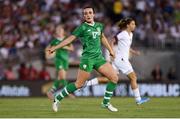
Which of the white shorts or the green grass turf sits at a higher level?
the white shorts

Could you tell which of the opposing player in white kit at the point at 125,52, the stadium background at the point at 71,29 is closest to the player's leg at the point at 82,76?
the opposing player in white kit at the point at 125,52

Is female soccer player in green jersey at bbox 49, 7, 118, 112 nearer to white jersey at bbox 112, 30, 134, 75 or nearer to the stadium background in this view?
white jersey at bbox 112, 30, 134, 75

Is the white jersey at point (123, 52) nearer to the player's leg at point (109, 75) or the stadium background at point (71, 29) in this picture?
the player's leg at point (109, 75)

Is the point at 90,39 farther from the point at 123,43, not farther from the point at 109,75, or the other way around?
the point at 123,43

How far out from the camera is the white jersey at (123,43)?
65.2 feet

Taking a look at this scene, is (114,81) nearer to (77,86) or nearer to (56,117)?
(77,86)

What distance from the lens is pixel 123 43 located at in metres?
19.9

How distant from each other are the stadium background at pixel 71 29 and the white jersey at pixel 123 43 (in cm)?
1042

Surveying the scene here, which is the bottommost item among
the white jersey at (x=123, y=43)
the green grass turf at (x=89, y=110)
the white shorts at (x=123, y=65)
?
the green grass turf at (x=89, y=110)

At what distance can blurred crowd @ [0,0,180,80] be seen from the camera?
3262 cm

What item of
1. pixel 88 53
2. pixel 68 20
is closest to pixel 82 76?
pixel 88 53

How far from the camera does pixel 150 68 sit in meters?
33.3

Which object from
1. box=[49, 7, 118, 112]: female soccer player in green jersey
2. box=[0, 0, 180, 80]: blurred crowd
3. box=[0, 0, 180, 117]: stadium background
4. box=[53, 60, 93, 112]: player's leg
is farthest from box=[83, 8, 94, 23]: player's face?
box=[0, 0, 180, 80]: blurred crowd

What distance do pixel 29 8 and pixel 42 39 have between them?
2.24m
